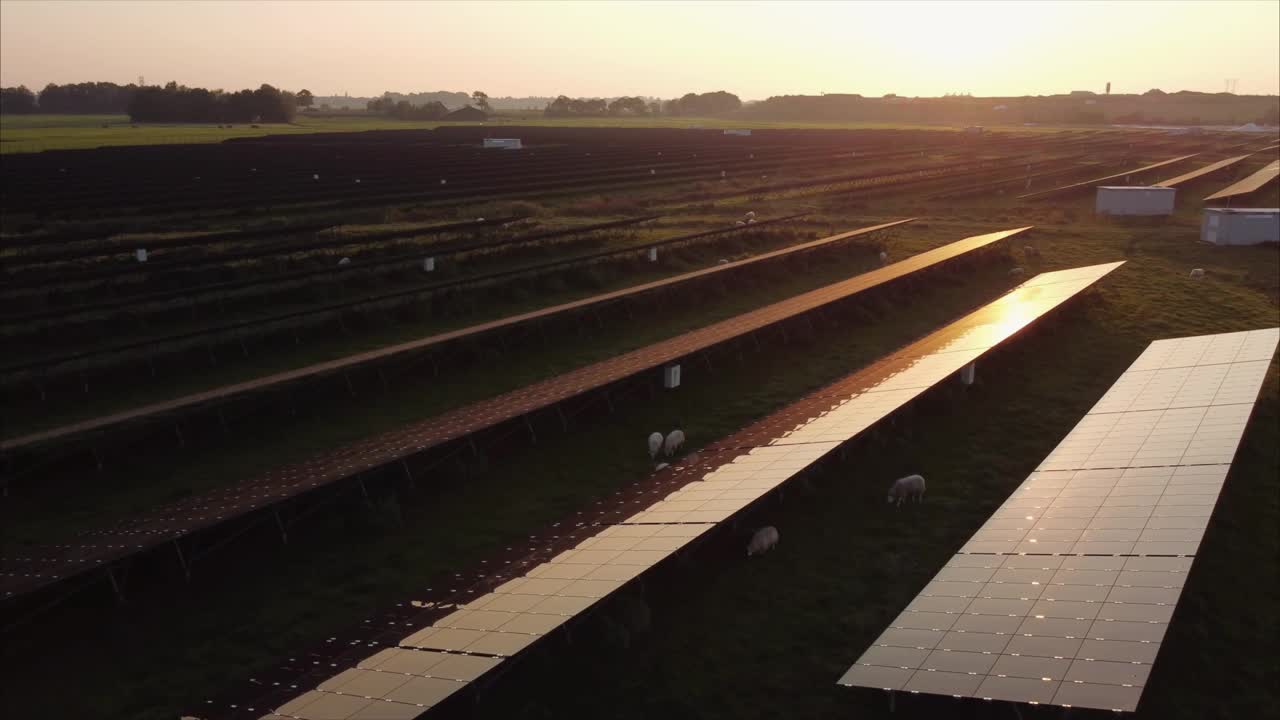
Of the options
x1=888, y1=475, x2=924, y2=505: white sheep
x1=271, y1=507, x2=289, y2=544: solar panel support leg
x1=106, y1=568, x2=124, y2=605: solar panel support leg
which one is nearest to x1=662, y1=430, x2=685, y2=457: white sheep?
x1=888, y1=475, x2=924, y2=505: white sheep

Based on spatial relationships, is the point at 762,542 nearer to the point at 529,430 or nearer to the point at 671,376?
the point at 529,430

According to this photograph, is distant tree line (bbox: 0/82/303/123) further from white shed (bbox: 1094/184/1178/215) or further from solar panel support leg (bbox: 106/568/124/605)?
solar panel support leg (bbox: 106/568/124/605)

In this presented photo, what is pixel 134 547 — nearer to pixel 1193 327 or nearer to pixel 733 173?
pixel 1193 327

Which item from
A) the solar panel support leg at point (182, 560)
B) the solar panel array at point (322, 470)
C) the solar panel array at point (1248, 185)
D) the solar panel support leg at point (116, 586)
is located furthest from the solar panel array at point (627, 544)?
the solar panel array at point (1248, 185)

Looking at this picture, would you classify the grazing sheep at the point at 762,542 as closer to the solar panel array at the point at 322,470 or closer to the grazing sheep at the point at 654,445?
the grazing sheep at the point at 654,445

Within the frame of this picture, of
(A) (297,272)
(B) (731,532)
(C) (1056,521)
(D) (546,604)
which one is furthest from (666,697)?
(A) (297,272)
